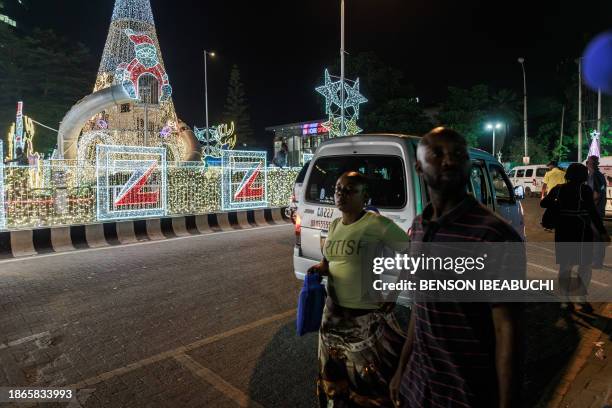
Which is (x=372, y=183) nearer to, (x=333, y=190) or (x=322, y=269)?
(x=333, y=190)

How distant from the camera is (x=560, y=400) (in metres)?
3.26

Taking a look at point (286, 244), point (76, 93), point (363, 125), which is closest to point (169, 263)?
point (286, 244)

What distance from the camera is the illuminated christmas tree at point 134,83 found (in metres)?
18.0

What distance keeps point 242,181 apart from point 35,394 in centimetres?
1115

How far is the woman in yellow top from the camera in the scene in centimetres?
242

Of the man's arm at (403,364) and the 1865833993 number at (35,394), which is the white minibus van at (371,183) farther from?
the 1865833993 number at (35,394)

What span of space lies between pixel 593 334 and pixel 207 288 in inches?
187

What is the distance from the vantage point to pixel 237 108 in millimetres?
61188

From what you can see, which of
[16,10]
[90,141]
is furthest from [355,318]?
[16,10]

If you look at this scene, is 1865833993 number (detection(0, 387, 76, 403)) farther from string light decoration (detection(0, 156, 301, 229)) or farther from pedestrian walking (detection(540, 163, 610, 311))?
string light decoration (detection(0, 156, 301, 229))

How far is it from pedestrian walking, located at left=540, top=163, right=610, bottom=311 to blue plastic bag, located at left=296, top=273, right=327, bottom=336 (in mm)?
4535

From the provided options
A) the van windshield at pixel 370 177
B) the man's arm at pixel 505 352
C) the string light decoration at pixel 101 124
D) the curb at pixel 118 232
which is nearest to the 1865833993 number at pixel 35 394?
the van windshield at pixel 370 177

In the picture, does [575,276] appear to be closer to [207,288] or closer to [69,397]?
[207,288]

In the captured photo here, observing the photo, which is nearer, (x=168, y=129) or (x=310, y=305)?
(x=310, y=305)
